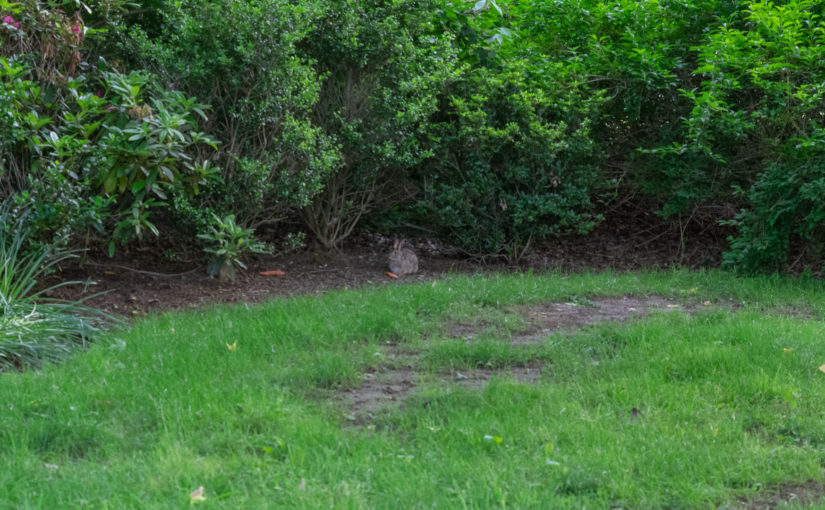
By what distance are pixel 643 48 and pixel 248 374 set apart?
17.5ft

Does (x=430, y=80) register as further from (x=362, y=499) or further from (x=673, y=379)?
(x=362, y=499)

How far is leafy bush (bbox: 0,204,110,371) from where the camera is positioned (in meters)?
4.48

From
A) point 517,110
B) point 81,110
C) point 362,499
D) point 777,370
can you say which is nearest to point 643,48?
point 517,110

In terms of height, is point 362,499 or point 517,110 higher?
point 517,110

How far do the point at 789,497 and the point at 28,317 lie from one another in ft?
14.2

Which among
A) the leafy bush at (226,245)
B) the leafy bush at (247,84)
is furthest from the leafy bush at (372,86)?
the leafy bush at (226,245)

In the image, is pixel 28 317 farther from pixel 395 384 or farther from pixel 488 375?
pixel 488 375

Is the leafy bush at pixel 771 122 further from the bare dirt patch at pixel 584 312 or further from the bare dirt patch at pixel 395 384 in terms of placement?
the bare dirt patch at pixel 395 384

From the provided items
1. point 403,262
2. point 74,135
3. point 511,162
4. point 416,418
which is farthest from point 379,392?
point 511,162

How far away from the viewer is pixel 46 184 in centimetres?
544

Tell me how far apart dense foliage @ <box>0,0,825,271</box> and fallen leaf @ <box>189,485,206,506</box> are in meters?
3.27

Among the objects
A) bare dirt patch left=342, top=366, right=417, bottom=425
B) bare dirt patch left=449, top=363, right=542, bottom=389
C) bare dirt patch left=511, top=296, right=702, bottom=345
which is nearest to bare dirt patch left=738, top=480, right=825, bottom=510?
bare dirt patch left=449, top=363, right=542, bottom=389

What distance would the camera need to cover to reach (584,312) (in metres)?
5.75

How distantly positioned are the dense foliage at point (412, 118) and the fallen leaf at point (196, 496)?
A: 129 inches
